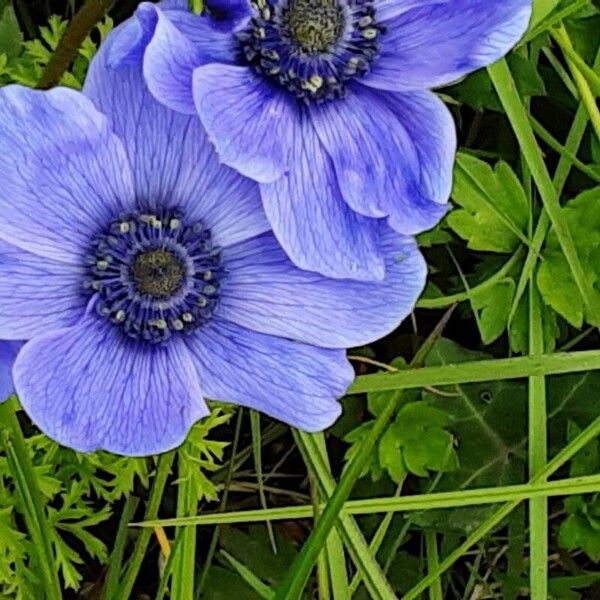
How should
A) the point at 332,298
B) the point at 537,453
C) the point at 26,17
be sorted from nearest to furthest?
1. the point at 332,298
2. the point at 537,453
3. the point at 26,17

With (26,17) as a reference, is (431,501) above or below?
below

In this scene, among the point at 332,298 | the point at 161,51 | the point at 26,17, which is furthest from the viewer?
the point at 26,17

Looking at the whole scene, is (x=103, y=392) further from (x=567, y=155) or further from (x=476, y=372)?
(x=567, y=155)

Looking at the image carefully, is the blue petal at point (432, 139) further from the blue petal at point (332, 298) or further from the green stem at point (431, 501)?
the green stem at point (431, 501)

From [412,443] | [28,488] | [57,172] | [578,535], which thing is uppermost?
[57,172]

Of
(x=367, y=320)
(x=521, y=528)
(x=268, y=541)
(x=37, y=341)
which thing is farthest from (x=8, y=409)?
(x=521, y=528)

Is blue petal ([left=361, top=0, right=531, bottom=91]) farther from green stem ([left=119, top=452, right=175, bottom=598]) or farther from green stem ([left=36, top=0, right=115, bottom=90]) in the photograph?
green stem ([left=119, top=452, right=175, bottom=598])

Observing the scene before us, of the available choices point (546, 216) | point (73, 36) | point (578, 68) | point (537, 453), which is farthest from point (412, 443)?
point (73, 36)
